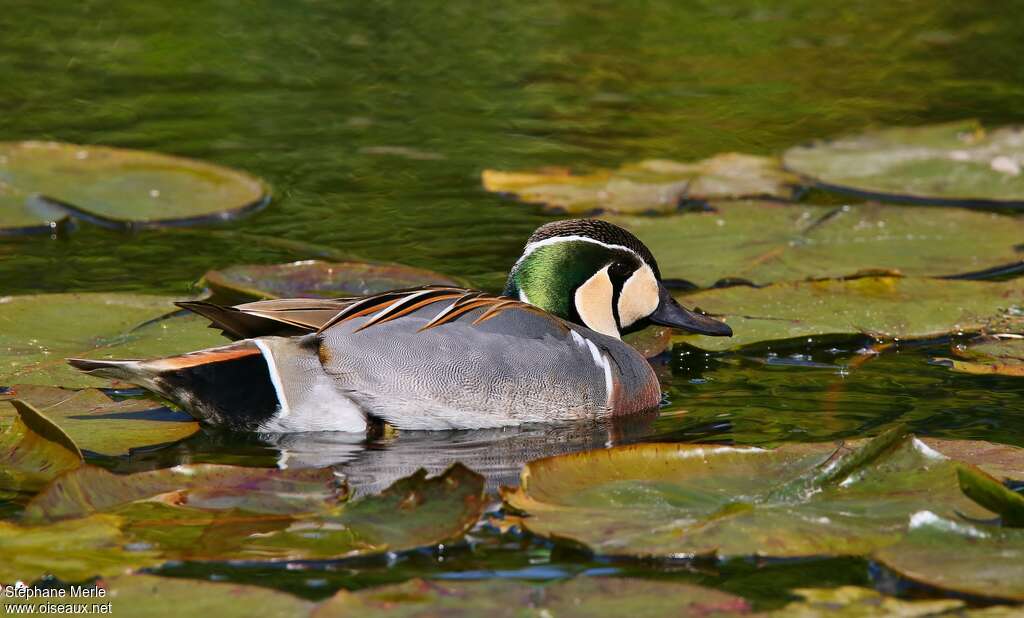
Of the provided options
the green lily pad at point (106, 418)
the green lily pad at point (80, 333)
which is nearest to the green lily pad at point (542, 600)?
the green lily pad at point (106, 418)

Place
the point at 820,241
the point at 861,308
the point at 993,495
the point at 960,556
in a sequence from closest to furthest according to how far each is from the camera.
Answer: the point at 960,556 → the point at 993,495 → the point at 861,308 → the point at 820,241

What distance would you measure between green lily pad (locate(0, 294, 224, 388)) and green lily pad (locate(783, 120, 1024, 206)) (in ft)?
16.0

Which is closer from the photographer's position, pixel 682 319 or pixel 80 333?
pixel 80 333

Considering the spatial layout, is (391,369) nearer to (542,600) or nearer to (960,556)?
(542,600)

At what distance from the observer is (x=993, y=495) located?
4.64 m

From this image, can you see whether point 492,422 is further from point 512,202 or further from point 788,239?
point 512,202

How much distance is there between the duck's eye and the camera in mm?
6965

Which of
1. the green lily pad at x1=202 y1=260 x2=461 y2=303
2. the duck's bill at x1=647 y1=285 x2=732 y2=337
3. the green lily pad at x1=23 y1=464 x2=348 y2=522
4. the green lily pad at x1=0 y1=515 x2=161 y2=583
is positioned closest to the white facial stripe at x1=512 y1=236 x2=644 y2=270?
the duck's bill at x1=647 y1=285 x2=732 y2=337

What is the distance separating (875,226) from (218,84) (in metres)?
6.13

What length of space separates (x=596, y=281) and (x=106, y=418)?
7.69 feet

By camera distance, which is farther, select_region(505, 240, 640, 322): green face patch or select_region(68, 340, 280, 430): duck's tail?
select_region(505, 240, 640, 322): green face patch

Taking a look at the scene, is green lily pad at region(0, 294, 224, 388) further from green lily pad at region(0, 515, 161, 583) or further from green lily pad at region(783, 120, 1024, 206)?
green lily pad at region(783, 120, 1024, 206)

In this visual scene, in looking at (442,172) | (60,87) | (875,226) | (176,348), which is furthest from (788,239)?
(60,87)


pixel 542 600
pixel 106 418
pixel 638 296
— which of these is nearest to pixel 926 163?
pixel 638 296
